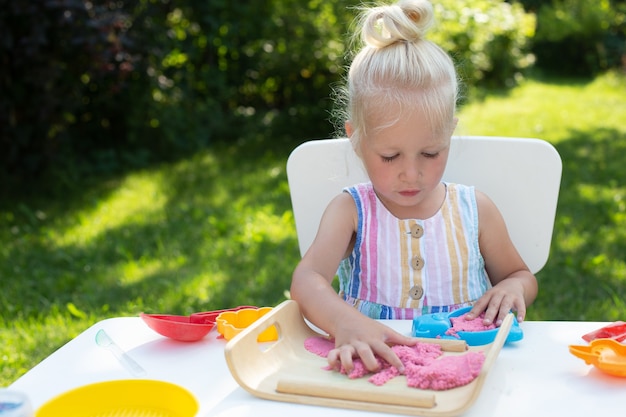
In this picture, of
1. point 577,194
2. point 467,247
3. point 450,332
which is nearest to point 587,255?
point 577,194

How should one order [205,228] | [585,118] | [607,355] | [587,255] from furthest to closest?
1. [585,118]
2. [205,228]
3. [587,255]
4. [607,355]

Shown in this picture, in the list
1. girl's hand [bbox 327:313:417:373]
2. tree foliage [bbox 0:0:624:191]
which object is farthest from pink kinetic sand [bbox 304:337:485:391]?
tree foliage [bbox 0:0:624:191]

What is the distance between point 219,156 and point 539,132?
9.61 feet

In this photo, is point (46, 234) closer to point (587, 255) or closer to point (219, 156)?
point (219, 156)

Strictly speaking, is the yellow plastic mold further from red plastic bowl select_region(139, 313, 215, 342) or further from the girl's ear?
the girl's ear

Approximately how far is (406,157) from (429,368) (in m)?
0.57

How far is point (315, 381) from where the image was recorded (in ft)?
4.15

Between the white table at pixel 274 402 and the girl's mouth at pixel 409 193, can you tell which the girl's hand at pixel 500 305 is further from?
the girl's mouth at pixel 409 193

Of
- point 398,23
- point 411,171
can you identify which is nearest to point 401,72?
point 398,23

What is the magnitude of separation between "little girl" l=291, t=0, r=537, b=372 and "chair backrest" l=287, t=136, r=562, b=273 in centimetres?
11

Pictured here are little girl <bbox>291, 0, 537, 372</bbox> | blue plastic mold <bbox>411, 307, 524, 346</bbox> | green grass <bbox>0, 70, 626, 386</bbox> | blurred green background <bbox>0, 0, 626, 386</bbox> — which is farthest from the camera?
blurred green background <bbox>0, 0, 626, 386</bbox>

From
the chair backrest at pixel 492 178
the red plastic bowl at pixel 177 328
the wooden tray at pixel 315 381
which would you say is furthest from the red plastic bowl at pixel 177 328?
the chair backrest at pixel 492 178

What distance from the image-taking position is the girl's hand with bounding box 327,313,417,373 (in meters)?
1.34

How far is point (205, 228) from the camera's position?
467 cm
